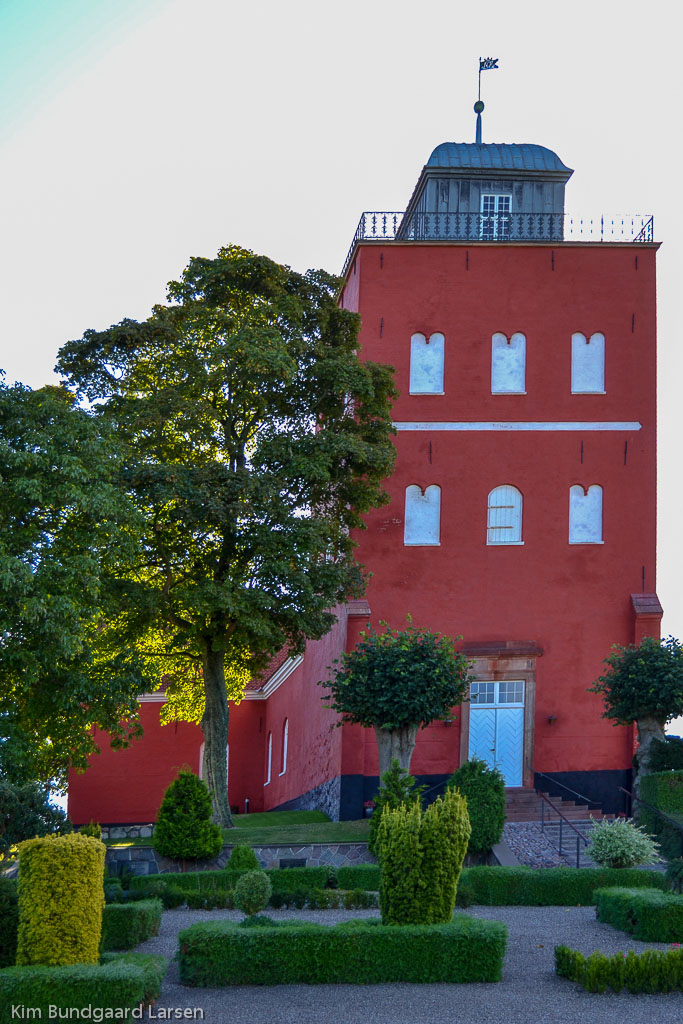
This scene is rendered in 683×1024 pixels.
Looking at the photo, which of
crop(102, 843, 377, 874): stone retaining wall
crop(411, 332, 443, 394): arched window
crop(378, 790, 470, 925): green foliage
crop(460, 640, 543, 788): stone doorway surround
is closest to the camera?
A: crop(378, 790, 470, 925): green foliage

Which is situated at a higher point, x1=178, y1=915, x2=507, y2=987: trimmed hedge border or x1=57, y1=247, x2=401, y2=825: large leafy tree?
x1=57, y1=247, x2=401, y2=825: large leafy tree

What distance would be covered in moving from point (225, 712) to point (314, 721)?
17.5 feet

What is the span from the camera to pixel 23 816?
58.1 feet

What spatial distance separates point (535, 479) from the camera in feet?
88.4

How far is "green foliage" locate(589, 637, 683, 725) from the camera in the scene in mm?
22812

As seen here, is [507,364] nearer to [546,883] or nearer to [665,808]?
[665,808]

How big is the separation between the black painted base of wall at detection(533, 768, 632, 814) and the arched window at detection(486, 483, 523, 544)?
201 inches

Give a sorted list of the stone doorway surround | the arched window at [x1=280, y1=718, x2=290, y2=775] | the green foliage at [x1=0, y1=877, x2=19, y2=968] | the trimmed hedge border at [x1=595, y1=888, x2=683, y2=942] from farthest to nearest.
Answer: the arched window at [x1=280, y1=718, x2=290, y2=775], the stone doorway surround, the trimmed hedge border at [x1=595, y1=888, x2=683, y2=942], the green foliage at [x1=0, y1=877, x2=19, y2=968]

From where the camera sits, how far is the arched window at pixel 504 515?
2688cm

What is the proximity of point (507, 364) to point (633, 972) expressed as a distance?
17.2m

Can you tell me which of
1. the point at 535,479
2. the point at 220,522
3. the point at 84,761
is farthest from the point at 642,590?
the point at 84,761

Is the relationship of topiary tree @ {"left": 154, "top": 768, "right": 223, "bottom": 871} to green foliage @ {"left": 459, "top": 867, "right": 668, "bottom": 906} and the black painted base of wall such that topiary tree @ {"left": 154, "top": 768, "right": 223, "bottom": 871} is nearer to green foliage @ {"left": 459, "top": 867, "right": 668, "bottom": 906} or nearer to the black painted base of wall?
green foliage @ {"left": 459, "top": 867, "right": 668, "bottom": 906}

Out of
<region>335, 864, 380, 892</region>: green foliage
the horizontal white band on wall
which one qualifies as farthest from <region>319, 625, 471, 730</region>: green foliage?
→ the horizontal white band on wall

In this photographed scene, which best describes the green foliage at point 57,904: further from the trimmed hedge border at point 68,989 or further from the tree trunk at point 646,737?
the tree trunk at point 646,737
